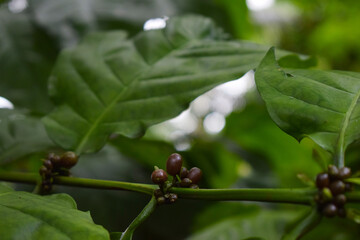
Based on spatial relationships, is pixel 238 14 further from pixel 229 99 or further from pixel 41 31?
pixel 229 99

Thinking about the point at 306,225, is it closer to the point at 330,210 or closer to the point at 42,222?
the point at 330,210

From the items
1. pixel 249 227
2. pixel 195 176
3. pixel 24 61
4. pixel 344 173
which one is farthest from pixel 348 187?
pixel 24 61

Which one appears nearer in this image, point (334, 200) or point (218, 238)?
point (334, 200)

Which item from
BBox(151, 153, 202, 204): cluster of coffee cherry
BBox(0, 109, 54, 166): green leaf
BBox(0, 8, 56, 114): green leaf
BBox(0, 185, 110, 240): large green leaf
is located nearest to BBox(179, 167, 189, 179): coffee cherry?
BBox(151, 153, 202, 204): cluster of coffee cherry

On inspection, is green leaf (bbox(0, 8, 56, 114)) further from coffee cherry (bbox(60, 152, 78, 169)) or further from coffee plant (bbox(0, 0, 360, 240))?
coffee cherry (bbox(60, 152, 78, 169))

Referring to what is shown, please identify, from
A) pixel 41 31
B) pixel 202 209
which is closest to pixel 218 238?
pixel 202 209

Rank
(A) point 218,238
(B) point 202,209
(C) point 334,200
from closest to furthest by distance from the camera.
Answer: (C) point 334,200 → (A) point 218,238 → (B) point 202,209

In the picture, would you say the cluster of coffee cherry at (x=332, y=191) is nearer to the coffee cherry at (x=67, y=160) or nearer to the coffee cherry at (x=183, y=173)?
the coffee cherry at (x=183, y=173)
